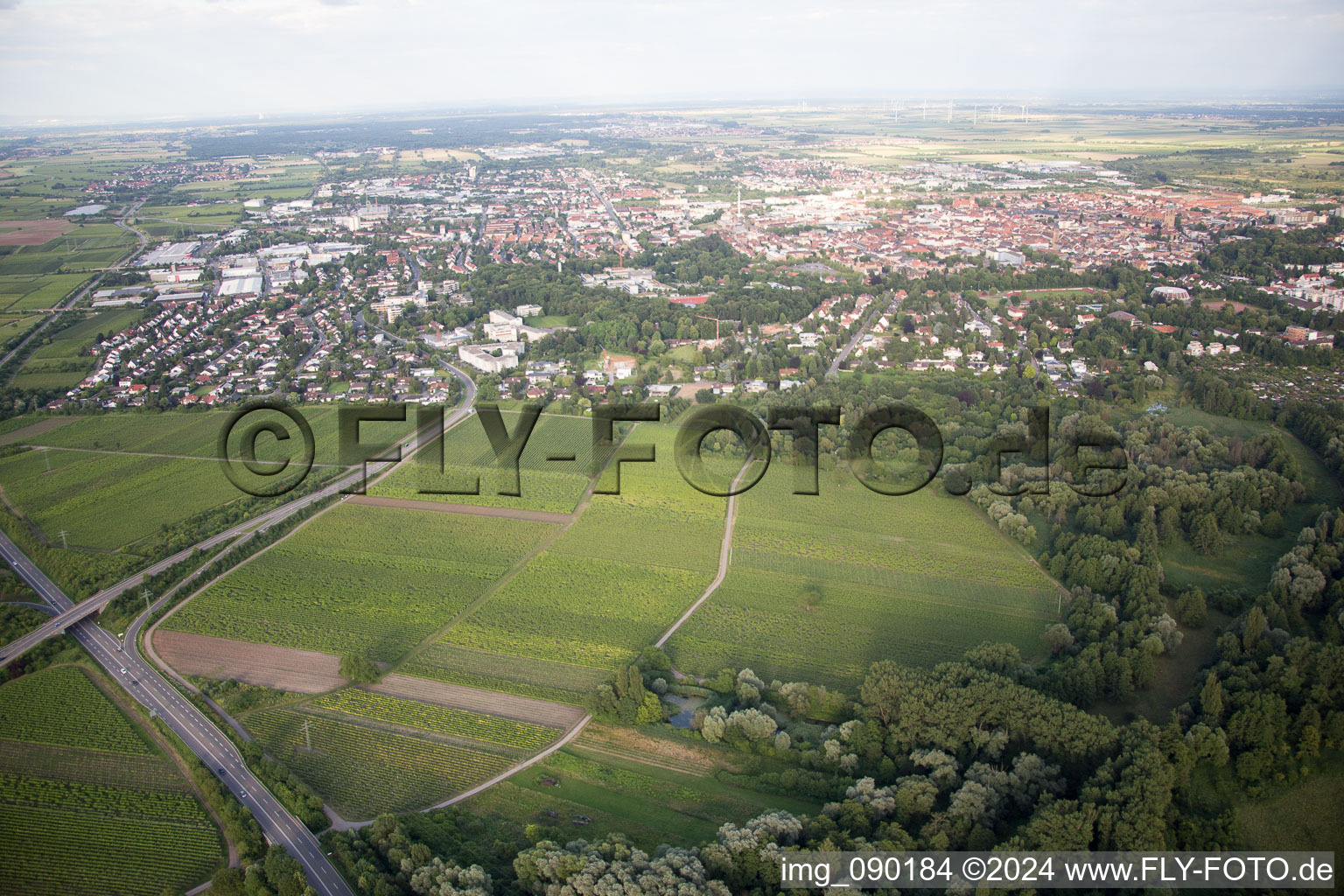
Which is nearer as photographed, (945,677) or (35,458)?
(945,677)

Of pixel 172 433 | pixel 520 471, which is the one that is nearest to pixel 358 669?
pixel 520 471

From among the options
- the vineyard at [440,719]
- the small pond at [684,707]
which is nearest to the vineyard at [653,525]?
the small pond at [684,707]

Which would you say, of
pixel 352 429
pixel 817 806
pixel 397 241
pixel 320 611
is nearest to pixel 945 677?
pixel 817 806

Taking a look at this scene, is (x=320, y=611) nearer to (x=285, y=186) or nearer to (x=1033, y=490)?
(x=1033, y=490)

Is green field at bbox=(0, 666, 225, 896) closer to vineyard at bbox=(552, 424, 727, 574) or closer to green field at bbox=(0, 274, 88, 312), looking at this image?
vineyard at bbox=(552, 424, 727, 574)

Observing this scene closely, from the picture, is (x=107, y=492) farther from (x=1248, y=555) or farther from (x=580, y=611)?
(x=1248, y=555)

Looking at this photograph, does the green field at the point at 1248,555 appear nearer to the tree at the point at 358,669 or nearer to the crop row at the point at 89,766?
the tree at the point at 358,669
